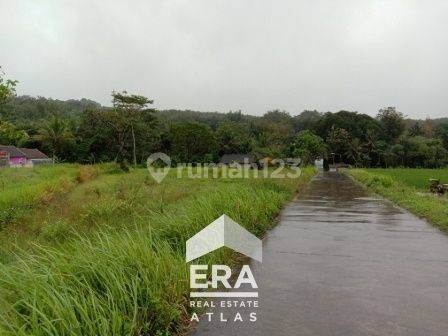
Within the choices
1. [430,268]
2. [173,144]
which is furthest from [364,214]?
[173,144]

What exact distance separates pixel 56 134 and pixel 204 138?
20.9 meters

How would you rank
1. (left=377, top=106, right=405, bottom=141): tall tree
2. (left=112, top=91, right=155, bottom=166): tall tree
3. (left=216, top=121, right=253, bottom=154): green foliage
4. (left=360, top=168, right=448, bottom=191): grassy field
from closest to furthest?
A: (left=360, top=168, right=448, bottom=191): grassy field, (left=112, top=91, right=155, bottom=166): tall tree, (left=216, top=121, right=253, bottom=154): green foliage, (left=377, top=106, right=405, bottom=141): tall tree

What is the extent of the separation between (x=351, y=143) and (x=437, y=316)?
7757cm

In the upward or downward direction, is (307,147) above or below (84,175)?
above

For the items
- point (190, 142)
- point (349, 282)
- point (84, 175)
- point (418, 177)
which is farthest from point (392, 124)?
point (349, 282)

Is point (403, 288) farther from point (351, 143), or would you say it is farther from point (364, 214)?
point (351, 143)

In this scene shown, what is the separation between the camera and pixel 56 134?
55844mm

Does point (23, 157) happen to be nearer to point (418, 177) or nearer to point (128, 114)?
point (128, 114)

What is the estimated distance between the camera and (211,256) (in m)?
6.00

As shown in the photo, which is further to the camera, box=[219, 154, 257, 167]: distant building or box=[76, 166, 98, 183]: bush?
box=[219, 154, 257, 167]: distant building

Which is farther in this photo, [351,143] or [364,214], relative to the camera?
[351,143]

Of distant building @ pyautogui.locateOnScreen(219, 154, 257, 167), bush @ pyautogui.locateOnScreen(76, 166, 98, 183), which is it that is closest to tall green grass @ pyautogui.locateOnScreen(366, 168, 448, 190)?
bush @ pyautogui.locateOnScreen(76, 166, 98, 183)

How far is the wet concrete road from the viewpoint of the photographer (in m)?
4.21

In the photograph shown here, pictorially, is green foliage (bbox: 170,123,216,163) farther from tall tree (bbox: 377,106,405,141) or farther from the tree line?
tall tree (bbox: 377,106,405,141)
